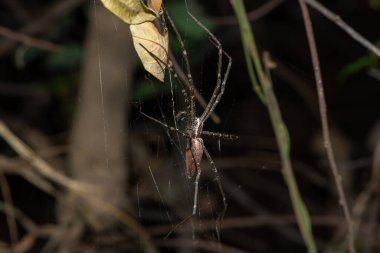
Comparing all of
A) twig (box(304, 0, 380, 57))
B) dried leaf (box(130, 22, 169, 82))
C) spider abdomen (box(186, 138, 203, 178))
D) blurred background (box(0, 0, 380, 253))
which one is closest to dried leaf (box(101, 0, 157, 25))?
dried leaf (box(130, 22, 169, 82))

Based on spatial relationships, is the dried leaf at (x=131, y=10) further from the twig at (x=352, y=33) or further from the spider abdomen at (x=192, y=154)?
the spider abdomen at (x=192, y=154)

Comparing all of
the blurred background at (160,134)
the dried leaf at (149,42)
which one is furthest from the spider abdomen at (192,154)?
the dried leaf at (149,42)

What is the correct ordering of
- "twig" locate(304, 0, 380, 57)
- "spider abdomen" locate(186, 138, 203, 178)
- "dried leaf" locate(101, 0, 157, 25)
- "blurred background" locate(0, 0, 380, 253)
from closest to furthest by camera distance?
"dried leaf" locate(101, 0, 157, 25) < "twig" locate(304, 0, 380, 57) < "spider abdomen" locate(186, 138, 203, 178) < "blurred background" locate(0, 0, 380, 253)

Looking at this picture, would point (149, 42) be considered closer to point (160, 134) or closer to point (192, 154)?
point (192, 154)

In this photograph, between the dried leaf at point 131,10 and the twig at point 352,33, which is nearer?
the dried leaf at point 131,10

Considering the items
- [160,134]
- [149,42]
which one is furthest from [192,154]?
[160,134]

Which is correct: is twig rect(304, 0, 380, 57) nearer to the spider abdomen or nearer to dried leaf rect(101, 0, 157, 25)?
dried leaf rect(101, 0, 157, 25)
